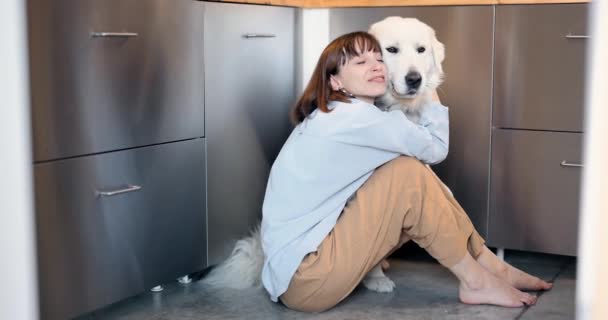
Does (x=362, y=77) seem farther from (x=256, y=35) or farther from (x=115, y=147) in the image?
(x=115, y=147)

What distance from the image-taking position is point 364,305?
2.25 metres

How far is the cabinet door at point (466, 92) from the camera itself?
251 cm

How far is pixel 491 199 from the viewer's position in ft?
8.45

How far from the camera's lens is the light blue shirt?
2135 millimetres

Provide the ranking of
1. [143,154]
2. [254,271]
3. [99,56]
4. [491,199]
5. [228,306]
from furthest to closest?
[491,199]
[254,271]
[228,306]
[143,154]
[99,56]

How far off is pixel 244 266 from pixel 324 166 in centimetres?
45

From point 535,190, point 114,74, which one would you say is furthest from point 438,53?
point 114,74

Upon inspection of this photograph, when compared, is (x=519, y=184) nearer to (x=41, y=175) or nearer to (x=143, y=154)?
(x=143, y=154)

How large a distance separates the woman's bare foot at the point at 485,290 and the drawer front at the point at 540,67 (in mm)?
529

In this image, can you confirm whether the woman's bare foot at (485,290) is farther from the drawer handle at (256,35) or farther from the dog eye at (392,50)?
the drawer handle at (256,35)

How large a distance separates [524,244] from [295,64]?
93 centimetres

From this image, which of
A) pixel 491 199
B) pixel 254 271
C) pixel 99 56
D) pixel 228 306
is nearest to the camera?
pixel 99 56

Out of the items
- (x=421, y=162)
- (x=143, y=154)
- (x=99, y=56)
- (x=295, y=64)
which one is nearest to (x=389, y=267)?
(x=421, y=162)

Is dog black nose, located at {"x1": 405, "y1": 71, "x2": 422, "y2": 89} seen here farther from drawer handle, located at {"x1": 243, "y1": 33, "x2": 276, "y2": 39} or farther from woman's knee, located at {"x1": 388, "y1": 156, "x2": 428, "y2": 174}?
drawer handle, located at {"x1": 243, "y1": 33, "x2": 276, "y2": 39}
